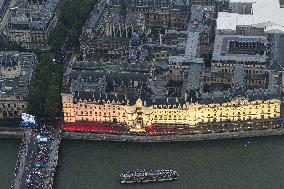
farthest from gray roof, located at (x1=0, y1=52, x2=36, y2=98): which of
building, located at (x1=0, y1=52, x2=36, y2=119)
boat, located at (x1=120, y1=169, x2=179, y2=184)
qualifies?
boat, located at (x1=120, y1=169, x2=179, y2=184)

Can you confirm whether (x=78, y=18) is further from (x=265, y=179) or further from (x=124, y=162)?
(x=265, y=179)

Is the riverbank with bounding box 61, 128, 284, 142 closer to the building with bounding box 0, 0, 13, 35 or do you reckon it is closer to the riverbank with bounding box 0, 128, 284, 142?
the riverbank with bounding box 0, 128, 284, 142

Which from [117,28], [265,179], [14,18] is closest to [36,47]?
[14,18]

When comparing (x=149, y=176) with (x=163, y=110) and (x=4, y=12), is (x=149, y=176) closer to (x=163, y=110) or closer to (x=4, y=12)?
(x=163, y=110)

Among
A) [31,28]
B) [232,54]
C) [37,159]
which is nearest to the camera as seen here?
[37,159]

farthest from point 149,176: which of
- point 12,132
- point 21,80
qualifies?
point 21,80

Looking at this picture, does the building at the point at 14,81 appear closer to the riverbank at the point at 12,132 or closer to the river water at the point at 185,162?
the riverbank at the point at 12,132
